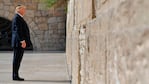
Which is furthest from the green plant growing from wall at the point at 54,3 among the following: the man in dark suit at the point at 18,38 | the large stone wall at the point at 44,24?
the man in dark suit at the point at 18,38

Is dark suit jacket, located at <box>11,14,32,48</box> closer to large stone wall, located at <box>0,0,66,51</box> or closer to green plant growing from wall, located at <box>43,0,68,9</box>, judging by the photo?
green plant growing from wall, located at <box>43,0,68,9</box>

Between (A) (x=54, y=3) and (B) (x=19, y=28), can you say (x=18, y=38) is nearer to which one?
(B) (x=19, y=28)

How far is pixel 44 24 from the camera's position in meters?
18.8

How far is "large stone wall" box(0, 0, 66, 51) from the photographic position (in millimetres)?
18672

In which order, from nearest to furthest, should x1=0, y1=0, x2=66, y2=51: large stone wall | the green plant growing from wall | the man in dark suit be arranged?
the man in dark suit → the green plant growing from wall → x1=0, y1=0, x2=66, y2=51: large stone wall

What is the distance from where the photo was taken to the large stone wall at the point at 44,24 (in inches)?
735

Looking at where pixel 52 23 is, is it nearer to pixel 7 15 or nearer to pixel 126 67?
pixel 7 15

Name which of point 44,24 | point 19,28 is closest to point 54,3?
point 44,24

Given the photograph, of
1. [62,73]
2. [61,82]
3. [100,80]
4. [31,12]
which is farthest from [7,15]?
[100,80]

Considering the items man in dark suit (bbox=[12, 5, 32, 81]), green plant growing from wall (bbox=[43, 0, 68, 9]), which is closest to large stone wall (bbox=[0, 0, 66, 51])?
green plant growing from wall (bbox=[43, 0, 68, 9])

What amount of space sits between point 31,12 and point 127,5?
1797 centimetres

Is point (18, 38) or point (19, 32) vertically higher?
point (19, 32)

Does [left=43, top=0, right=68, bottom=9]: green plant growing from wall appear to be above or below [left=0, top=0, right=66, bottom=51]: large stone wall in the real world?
above

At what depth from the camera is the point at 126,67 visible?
1100mm
